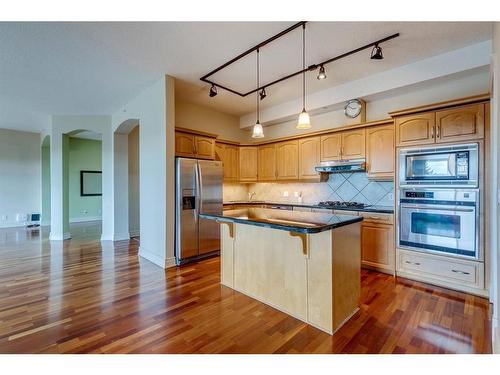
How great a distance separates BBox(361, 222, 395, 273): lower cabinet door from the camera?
3.39 meters

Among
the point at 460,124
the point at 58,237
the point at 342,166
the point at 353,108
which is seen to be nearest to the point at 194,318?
the point at 342,166

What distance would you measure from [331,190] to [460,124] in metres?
2.14

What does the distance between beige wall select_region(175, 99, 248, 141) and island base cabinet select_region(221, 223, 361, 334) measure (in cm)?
292

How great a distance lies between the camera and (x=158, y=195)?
13.0ft

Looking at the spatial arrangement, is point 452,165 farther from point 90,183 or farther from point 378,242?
point 90,183

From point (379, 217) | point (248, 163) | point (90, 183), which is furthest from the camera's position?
point (90, 183)

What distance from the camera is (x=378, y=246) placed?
3504 mm

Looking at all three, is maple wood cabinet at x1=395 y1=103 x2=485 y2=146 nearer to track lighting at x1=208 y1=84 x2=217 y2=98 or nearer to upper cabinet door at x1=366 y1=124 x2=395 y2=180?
upper cabinet door at x1=366 y1=124 x2=395 y2=180

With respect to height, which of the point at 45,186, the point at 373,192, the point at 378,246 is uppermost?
the point at 45,186

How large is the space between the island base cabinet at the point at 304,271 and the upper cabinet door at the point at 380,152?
1638 millimetres

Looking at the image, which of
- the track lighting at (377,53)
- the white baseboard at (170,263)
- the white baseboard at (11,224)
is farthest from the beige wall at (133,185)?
the track lighting at (377,53)

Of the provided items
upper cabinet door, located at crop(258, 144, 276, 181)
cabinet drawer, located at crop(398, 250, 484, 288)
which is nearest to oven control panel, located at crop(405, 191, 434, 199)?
cabinet drawer, located at crop(398, 250, 484, 288)

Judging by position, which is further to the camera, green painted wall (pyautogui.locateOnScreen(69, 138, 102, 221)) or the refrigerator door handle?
green painted wall (pyautogui.locateOnScreen(69, 138, 102, 221))
